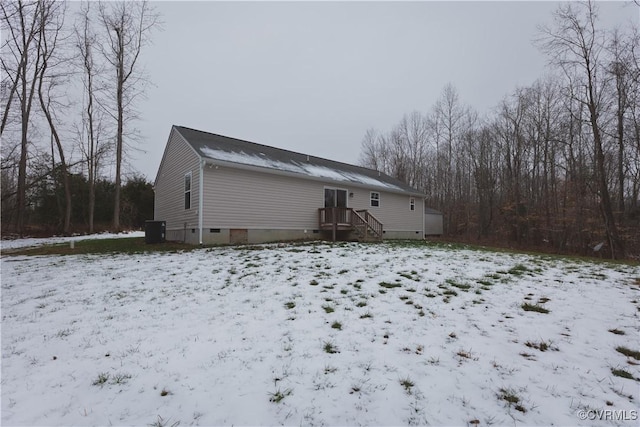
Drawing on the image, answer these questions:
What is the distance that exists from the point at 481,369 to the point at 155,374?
10.1ft

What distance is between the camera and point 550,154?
2039 cm

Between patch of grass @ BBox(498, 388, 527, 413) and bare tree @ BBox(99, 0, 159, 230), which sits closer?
patch of grass @ BBox(498, 388, 527, 413)

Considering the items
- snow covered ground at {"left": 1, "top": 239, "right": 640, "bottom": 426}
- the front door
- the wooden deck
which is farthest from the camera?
the front door

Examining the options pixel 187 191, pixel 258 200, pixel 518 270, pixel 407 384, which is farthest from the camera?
pixel 258 200

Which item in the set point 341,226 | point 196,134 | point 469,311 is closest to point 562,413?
point 469,311

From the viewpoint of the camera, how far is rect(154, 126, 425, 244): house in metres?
11.3

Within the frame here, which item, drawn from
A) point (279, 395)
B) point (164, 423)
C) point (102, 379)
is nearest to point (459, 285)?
point (279, 395)

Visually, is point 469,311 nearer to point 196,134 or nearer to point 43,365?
point 43,365

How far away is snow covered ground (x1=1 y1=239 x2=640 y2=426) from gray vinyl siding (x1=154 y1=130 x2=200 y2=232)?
6.04 meters

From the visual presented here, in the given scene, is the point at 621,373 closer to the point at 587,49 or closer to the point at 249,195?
the point at 249,195

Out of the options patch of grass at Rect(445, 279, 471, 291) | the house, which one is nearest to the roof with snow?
the house

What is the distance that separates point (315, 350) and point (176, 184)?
1287 cm

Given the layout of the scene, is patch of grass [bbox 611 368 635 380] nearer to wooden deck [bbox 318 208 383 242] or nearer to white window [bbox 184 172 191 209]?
wooden deck [bbox 318 208 383 242]

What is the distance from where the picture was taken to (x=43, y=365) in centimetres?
288
